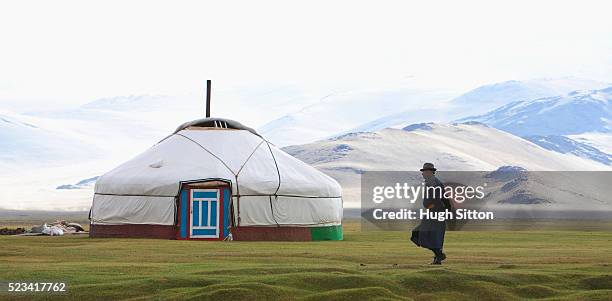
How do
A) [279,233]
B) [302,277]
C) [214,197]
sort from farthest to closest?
[279,233]
[214,197]
[302,277]

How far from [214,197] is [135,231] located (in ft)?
7.67

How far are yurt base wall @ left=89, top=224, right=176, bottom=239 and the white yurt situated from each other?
26 millimetres

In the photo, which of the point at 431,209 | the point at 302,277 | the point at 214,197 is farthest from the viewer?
the point at 214,197

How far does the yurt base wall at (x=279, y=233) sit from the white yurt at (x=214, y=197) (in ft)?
0.05

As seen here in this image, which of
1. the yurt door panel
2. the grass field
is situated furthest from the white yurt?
the grass field

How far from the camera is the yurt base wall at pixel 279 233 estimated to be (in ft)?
112

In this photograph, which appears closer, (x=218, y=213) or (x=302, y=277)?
(x=302, y=277)

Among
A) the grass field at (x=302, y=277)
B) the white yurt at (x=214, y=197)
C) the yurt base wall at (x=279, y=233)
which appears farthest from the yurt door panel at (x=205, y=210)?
the grass field at (x=302, y=277)

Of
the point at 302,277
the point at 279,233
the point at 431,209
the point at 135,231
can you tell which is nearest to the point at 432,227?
the point at 431,209

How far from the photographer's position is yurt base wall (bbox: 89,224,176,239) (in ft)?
112

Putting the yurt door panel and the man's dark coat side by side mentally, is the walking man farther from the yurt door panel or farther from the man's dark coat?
the yurt door panel

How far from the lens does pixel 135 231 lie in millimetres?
34625

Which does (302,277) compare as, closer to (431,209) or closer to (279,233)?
(431,209)

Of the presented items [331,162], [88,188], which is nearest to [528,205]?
[331,162]
